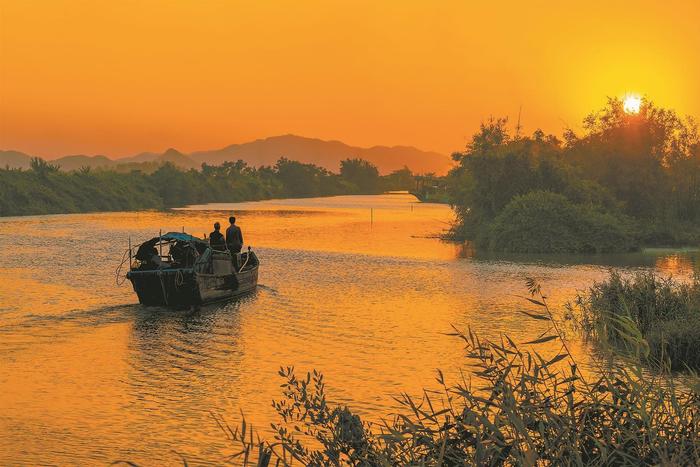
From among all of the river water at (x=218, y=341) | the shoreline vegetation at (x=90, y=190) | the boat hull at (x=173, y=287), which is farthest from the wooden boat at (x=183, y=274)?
the shoreline vegetation at (x=90, y=190)

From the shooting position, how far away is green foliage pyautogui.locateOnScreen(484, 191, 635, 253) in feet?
196

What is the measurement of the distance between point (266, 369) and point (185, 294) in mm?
10633

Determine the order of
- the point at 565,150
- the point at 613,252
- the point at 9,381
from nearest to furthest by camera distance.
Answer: the point at 9,381
the point at 613,252
the point at 565,150

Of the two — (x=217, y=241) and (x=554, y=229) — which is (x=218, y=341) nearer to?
(x=217, y=241)

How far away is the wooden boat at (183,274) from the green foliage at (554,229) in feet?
100

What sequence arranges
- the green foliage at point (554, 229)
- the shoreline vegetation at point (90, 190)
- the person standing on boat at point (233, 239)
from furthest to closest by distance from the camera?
the shoreline vegetation at point (90, 190) → the green foliage at point (554, 229) → the person standing on boat at point (233, 239)

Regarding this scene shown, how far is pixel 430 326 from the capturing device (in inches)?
1117

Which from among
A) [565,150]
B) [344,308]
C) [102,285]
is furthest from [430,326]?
[565,150]

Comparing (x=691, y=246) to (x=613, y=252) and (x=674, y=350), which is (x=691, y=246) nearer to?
(x=613, y=252)

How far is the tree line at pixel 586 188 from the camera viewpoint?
60875mm

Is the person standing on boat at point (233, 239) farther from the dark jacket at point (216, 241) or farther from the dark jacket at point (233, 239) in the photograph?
the dark jacket at point (216, 241)

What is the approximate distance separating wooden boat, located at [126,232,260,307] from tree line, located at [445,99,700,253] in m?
31.2

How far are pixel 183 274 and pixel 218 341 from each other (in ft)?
21.0

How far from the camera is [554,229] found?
60.3 meters
